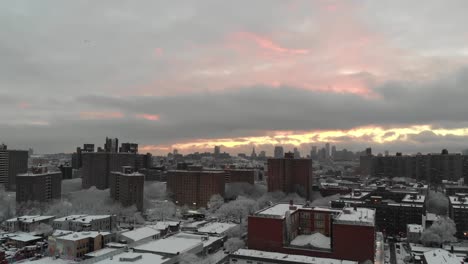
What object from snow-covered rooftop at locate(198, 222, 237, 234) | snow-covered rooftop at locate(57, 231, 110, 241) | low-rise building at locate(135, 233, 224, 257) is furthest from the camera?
snow-covered rooftop at locate(198, 222, 237, 234)

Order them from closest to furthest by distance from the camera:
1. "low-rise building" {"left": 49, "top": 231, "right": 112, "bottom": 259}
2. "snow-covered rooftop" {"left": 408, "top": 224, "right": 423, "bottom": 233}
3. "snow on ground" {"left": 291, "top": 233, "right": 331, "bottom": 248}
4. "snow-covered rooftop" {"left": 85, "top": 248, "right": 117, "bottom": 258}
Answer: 1. "snow-covered rooftop" {"left": 85, "top": 248, "right": 117, "bottom": 258}
2. "snow on ground" {"left": 291, "top": 233, "right": 331, "bottom": 248}
3. "low-rise building" {"left": 49, "top": 231, "right": 112, "bottom": 259}
4. "snow-covered rooftop" {"left": 408, "top": 224, "right": 423, "bottom": 233}

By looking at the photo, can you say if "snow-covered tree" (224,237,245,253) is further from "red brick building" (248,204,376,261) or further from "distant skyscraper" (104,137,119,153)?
"distant skyscraper" (104,137,119,153)

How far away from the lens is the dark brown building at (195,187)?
91.9m

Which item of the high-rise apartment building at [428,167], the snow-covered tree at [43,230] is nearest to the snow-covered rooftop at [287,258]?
the snow-covered tree at [43,230]

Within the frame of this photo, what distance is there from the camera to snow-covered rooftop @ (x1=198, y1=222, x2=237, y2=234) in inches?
2219

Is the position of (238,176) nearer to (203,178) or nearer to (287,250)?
(203,178)

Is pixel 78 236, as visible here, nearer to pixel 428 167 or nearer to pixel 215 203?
pixel 215 203

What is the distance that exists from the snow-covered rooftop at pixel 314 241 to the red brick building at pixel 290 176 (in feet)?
181

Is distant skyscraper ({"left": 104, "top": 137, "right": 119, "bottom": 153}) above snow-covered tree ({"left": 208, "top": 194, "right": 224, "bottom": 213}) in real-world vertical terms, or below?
above

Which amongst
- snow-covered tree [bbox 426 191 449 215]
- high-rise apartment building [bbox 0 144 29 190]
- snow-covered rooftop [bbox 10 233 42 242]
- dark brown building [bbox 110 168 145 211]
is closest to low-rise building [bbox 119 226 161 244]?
snow-covered rooftop [bbox 10 233 42 242]

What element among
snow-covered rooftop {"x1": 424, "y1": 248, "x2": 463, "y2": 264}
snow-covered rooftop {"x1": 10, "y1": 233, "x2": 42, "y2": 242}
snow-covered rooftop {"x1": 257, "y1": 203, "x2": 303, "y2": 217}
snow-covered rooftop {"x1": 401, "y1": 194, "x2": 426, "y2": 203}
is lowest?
snow-covered rooftop {"x1": 10, "y1": 233, "x2": 42, "y2": 242}

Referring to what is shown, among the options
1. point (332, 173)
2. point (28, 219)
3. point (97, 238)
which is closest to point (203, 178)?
point (28, 219)

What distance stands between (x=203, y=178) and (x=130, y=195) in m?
18.6

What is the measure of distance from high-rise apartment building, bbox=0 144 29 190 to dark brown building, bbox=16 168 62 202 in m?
29.7
